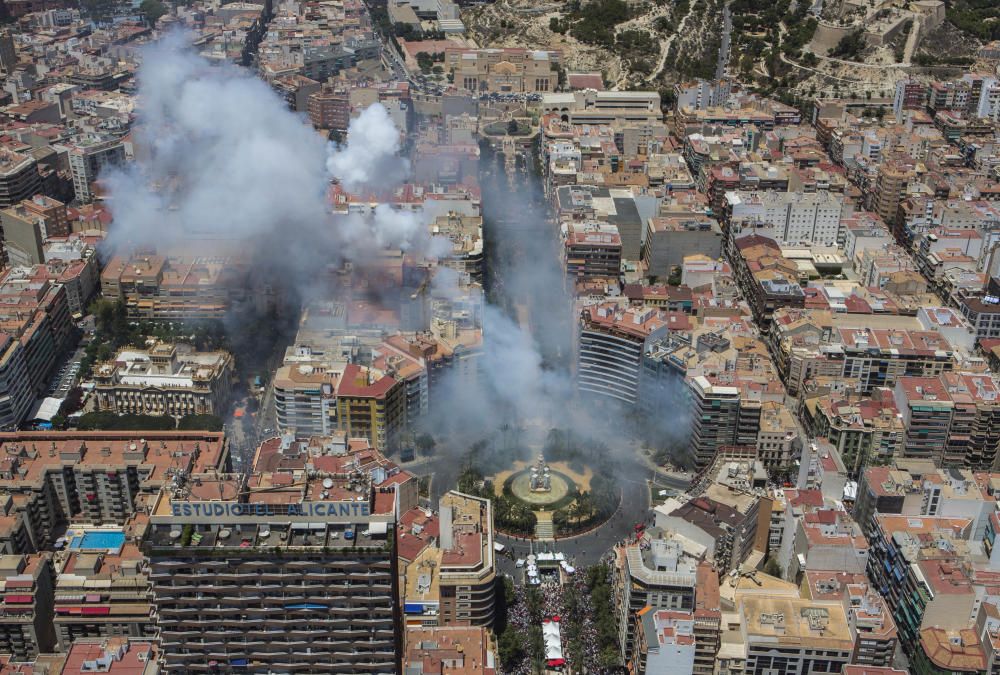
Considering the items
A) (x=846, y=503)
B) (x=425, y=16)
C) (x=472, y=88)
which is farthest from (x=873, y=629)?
(x=425, y=16)

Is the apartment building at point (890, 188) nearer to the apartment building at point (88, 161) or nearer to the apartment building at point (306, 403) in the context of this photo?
the apartment building at point (306, 403)

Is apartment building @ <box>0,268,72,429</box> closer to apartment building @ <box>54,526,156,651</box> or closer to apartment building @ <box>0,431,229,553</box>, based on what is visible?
apartment building @ <box>0,431,229,553</box>

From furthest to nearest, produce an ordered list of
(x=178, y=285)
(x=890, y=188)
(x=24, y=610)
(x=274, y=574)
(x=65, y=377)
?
(x=890, y=188) → (x=178, y=285) → (x=65, y=377) → (x=24, y=610) → (x=274, y=574)

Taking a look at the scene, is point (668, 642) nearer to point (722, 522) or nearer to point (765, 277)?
point (722, 522)

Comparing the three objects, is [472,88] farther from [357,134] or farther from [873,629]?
[873,629]

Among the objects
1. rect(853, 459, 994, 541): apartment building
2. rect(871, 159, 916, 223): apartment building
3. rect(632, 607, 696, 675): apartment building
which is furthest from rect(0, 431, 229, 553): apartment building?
rect(871, 159, 916, 223): apartment building

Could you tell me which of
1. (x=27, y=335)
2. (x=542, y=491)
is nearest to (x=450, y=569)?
(x=542, y=491)
